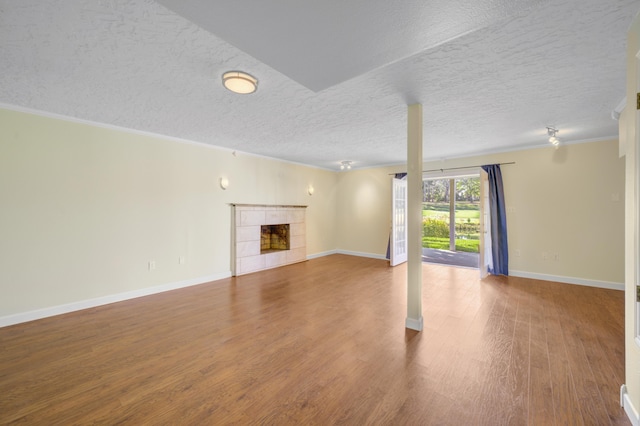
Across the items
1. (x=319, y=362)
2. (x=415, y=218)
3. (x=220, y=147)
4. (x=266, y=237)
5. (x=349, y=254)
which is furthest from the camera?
(x=349, y=254)

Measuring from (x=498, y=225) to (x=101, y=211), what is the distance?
6.82 m

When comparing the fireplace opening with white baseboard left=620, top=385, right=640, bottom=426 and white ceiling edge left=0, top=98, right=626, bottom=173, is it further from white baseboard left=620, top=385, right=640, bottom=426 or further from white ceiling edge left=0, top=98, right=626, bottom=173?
white baseboard left=620, top=385, right=640, bottom=426

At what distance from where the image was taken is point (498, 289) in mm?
4066

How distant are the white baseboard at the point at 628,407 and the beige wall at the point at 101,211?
5012mm

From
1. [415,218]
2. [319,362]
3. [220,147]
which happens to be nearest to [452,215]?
[415,218]

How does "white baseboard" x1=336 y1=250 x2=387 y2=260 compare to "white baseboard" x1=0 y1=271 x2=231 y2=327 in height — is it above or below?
above

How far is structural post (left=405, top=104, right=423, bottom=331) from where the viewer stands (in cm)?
273

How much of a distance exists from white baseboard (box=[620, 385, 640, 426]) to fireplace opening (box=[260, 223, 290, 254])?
5.25 m

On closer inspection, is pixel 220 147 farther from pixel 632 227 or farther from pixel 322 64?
pixel 632 227

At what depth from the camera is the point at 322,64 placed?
5.28 ft

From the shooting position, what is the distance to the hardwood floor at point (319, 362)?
1.60m

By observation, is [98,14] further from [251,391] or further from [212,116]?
[251,391]

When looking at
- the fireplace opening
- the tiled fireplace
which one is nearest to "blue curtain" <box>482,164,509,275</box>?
the tiled fireplace

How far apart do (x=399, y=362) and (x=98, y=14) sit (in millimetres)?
3305
